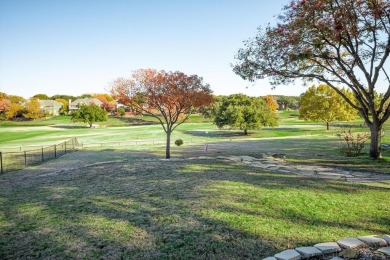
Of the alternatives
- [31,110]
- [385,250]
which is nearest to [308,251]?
[385,250]

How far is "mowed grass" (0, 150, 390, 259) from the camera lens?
5.61 m

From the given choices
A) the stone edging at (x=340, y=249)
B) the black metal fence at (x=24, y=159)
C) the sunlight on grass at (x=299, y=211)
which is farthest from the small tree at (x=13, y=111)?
the stone edging at (x=340, y=249)

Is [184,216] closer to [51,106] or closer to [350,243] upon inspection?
[350,243]

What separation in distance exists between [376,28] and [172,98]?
14.3 m

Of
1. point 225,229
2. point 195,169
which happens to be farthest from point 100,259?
point 195,169

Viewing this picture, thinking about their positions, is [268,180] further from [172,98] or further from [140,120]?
[140,120]

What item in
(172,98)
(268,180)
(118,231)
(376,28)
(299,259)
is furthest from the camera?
(172,98)

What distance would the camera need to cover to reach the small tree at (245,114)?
51719 mm

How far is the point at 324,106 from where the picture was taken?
53500 mm

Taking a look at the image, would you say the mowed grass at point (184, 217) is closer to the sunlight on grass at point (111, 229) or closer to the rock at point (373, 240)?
the sunlight on grass at point (111, 229)

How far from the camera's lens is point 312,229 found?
638 centimetres

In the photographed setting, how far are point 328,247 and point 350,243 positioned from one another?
545 millimetres

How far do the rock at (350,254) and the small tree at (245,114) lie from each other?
46.2 metres

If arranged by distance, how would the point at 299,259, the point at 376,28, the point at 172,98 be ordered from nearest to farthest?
the point at 299,259 → the point at 376,28 → the point at 172,98
